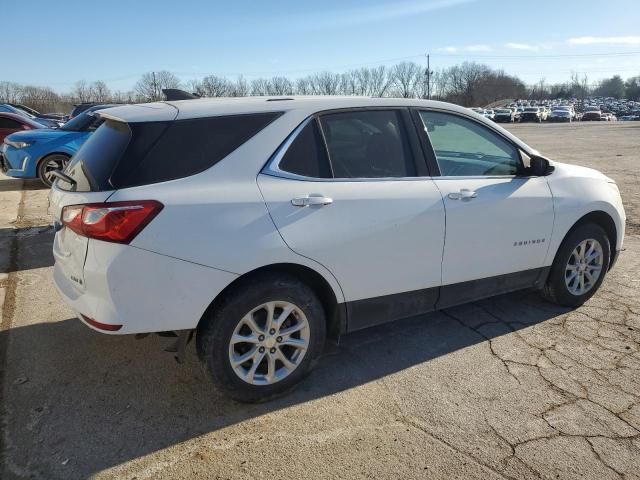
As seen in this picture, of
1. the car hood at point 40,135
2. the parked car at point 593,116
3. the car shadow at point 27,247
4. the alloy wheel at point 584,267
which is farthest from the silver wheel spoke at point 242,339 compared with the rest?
the parked car at point 593,116

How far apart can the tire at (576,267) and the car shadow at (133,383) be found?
0.57 feet

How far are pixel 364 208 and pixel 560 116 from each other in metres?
67.3

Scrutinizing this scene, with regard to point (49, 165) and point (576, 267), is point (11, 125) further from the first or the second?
point (576, 267)

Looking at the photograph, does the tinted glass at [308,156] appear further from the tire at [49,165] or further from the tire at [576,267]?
the tire at [49,165]

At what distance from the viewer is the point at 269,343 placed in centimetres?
308

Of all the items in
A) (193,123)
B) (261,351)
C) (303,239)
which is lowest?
(261,351)

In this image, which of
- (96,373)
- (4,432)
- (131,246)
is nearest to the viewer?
(131,246)

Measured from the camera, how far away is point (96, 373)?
3441 mm

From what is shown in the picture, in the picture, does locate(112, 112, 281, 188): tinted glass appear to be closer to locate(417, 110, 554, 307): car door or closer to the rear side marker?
the rear side marker

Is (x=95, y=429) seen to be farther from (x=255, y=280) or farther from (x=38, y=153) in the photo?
(x=38, y=153)

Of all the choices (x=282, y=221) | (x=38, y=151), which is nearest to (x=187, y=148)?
(x=282, y=221)

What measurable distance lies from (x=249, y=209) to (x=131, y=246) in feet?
2.14

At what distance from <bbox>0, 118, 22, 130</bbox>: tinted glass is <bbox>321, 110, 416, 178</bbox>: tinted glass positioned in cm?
1294

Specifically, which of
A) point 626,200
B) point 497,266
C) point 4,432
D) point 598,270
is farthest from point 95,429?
point 626,200
